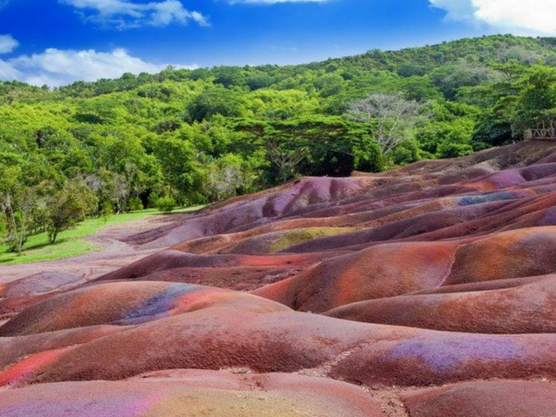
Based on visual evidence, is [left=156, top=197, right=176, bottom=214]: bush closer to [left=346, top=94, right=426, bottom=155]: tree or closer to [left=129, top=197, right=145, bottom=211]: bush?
[left=129, top=197, right=145, bottom=211]: bush

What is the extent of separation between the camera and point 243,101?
140m

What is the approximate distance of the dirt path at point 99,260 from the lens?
37375 mm

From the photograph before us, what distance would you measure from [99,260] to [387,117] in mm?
49642

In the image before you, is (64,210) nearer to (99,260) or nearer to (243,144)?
(99,260)

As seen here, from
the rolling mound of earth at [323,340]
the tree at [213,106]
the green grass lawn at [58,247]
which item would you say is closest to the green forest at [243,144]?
the tree at [213,106]

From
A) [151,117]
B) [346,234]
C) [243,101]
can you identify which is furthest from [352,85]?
[346,234]

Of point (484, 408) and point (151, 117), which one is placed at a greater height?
point (151, 117)

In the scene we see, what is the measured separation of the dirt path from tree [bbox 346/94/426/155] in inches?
1303

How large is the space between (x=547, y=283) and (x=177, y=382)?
832 cm

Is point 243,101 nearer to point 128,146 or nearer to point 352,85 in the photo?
point 352,85

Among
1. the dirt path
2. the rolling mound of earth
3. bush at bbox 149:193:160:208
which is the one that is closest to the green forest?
bush at bbox 149:193:160:208

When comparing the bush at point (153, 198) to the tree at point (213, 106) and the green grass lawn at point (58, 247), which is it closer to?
the green grass lawn at point (58, 247)

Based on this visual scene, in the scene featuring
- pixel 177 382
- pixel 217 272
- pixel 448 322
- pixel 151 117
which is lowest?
pixel 217 272

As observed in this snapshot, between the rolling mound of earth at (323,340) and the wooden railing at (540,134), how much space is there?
31554mm
